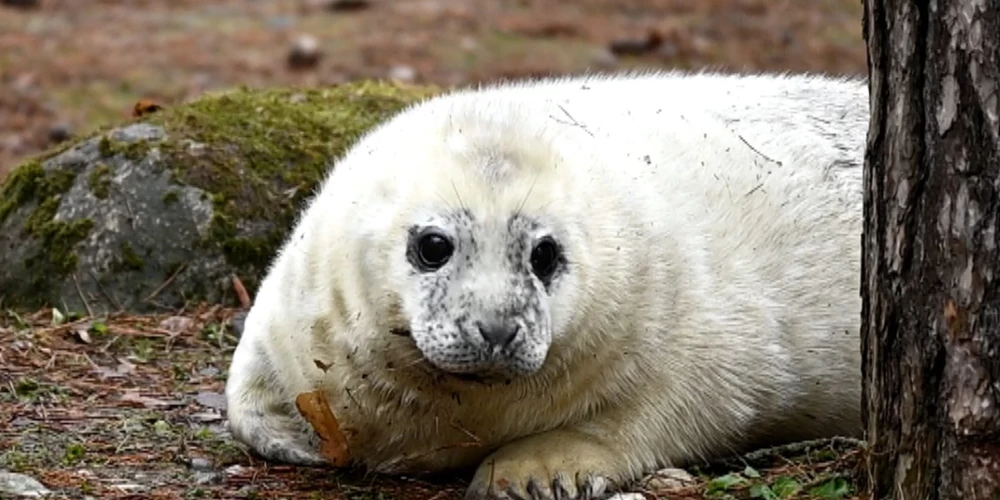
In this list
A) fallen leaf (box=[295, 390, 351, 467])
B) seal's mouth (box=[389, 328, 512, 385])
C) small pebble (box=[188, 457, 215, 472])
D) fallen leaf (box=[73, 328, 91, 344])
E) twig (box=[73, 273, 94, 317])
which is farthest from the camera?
twig (box=[73, 273, 94, 317])

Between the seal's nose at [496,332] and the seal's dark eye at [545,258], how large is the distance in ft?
0.75

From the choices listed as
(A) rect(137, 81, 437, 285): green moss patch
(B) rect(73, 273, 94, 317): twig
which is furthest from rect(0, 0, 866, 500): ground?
(A) rect(137, 81, 437, 285): green moss patch

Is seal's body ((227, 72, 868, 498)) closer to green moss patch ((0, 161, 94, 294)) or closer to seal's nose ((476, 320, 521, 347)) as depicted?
seal's nose ((476, 320, 521, 347))

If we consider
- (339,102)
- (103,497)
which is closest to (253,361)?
(103,497)

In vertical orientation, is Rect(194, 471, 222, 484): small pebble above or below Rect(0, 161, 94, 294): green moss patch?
below

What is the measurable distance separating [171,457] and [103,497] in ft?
1.59

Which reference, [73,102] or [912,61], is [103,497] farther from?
[73,102]

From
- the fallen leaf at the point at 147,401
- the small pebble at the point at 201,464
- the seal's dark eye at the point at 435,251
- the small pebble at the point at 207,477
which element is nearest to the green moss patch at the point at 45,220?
the fallen leaf at the point at 147,401

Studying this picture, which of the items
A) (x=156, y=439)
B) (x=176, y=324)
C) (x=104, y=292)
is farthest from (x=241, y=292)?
(x=156, y=439)

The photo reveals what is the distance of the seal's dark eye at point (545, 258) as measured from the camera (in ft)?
13.6

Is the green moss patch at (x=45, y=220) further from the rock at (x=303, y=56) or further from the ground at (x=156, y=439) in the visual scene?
the rock at (x=303, y=56)

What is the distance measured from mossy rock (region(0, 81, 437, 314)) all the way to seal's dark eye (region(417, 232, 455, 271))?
2768 millimetres

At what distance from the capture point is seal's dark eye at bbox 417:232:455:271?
4125 mm

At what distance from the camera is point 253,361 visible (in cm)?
493
